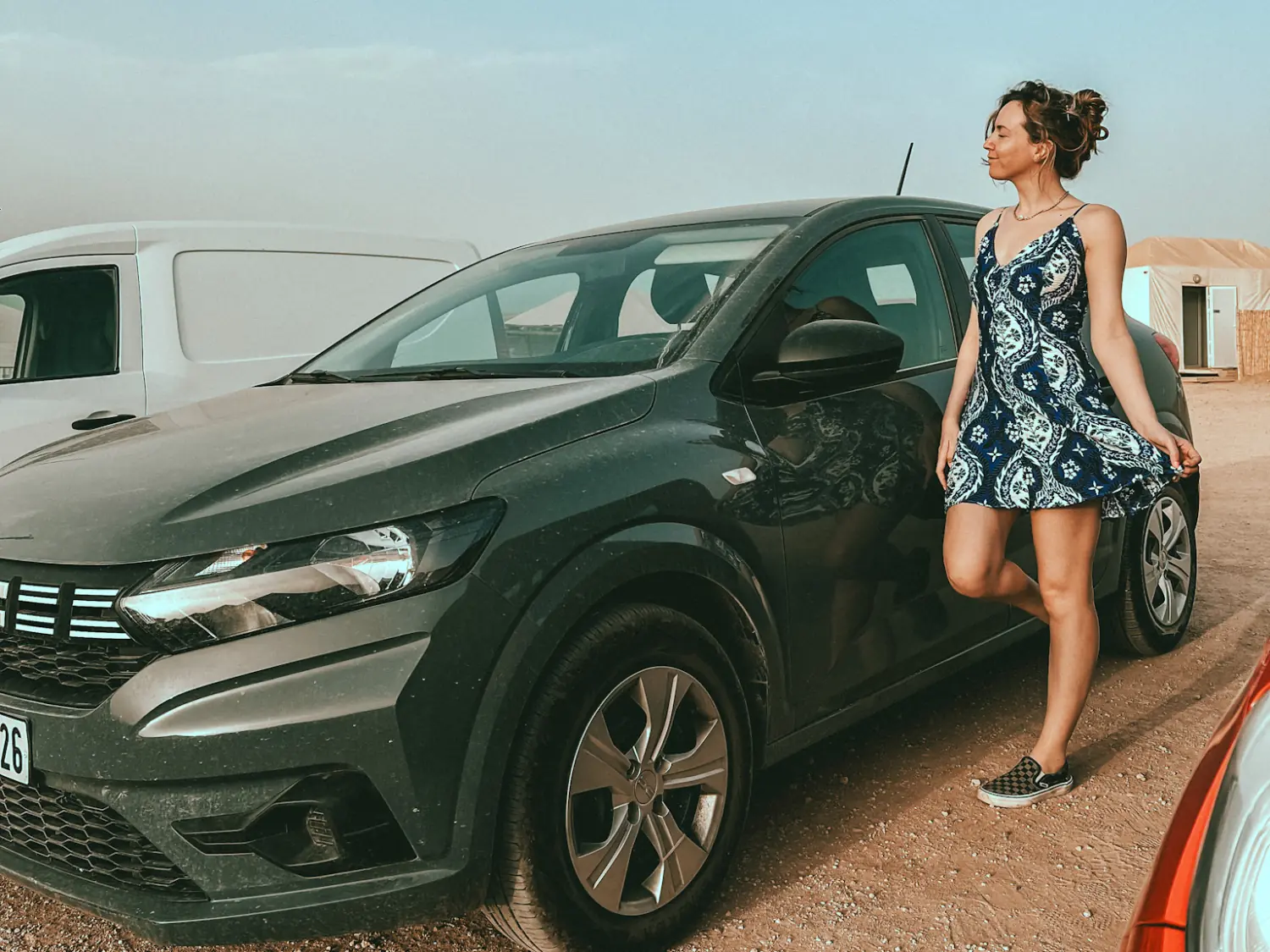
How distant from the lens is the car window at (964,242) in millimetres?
3635

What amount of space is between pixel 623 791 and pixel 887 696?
3.23ft

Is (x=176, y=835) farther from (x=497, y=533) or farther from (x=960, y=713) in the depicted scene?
(x=960, y=713)

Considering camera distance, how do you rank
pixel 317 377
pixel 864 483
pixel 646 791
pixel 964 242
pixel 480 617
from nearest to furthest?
1. pixel 480 617
2. pixel 646 791
3. pixel 864 483
4. pixel 317 377
5. pixel 964 242

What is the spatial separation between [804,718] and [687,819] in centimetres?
42

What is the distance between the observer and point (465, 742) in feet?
6.63

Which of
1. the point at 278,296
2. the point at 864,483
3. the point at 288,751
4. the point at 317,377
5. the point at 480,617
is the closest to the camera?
the point at 288,751

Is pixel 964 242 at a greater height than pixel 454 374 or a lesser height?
greater

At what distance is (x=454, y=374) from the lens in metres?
2.93

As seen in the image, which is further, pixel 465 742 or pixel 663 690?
pixel 663 690

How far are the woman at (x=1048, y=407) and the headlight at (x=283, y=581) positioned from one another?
154 centimetres

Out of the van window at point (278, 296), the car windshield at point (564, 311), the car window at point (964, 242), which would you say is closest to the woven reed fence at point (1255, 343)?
the van window at point (278, 296)

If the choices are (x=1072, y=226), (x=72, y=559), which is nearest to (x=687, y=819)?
(x=72, y=559)

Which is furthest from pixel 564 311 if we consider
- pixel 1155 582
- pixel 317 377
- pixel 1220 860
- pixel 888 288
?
pixel 1220 860

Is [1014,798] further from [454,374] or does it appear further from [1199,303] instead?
[1199,303]
